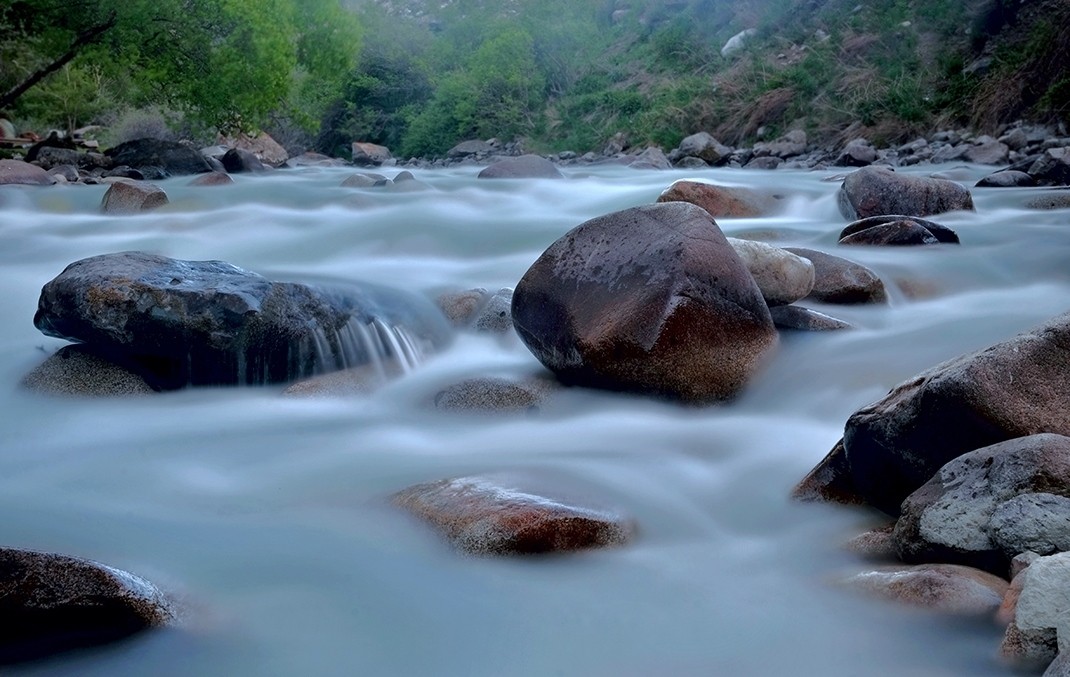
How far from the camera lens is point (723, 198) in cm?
895

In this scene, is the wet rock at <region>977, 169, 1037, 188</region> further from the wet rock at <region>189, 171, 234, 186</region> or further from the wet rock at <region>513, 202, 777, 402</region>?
the wet rock at <region>189, 171, 234, 186</region>

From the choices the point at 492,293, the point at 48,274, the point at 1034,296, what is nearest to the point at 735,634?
the point at 492,293

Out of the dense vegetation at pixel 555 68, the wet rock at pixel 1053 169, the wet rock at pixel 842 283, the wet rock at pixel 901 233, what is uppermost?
the dense vegetation at pixel 555 68

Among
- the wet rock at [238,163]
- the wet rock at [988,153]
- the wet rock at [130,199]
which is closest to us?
the wet rock at [130,199]

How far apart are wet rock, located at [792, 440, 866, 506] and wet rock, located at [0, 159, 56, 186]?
435 inches

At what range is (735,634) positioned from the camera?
101 inches

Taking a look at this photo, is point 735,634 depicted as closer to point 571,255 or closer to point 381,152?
point 571,255

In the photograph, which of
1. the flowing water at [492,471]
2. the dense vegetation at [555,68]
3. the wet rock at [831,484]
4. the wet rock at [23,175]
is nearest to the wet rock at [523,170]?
the dense vegetation at [555,68]

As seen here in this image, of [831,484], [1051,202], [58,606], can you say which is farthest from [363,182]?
[58,606]

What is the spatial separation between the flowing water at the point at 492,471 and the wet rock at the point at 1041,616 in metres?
0.08

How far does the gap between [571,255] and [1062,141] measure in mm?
9860

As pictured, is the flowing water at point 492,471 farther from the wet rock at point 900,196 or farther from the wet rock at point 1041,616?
the wet rock at point 900,196

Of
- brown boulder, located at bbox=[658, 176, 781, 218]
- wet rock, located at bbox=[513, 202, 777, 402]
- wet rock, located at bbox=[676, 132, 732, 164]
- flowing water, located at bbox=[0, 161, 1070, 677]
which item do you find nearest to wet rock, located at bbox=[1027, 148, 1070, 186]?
brown boulder, located at bbox=[658, 176, 781, 218]

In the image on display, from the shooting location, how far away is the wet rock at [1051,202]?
855 centimetres
